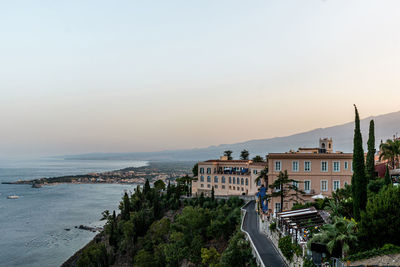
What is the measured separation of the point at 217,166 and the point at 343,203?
32.3 meters

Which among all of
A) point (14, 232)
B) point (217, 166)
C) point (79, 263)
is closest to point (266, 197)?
point (217, 166)

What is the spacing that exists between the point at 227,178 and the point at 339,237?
3709 centimetres

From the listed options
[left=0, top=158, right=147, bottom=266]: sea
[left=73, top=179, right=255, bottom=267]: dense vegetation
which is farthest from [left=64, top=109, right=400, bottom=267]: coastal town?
[left=0, top=158, right=147, bottom=266]: sea

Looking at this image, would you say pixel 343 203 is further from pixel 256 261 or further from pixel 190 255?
pixel 190 255

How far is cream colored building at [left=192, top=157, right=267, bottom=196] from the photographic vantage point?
4732 centimetres

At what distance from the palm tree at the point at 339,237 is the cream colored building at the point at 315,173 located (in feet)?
59.5

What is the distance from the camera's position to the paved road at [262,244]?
737 inches

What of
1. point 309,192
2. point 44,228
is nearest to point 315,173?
point 309,192

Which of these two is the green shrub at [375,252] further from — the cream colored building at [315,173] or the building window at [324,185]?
the building window at [324,185]

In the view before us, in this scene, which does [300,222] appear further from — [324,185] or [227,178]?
[227,178]

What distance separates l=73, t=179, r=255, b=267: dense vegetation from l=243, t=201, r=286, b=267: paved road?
33.3 inches

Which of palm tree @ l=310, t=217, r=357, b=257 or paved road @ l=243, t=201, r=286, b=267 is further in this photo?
paved road @ l=243, t=201, r=286, b=267

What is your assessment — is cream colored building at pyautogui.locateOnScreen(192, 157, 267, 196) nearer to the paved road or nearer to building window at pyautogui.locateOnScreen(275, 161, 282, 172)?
building window at pyautogui.locateOnScreen(275, 161, 282, 172)

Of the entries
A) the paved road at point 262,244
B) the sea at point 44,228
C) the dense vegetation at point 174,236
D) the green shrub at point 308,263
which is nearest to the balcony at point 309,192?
the paved road at point 262,244
